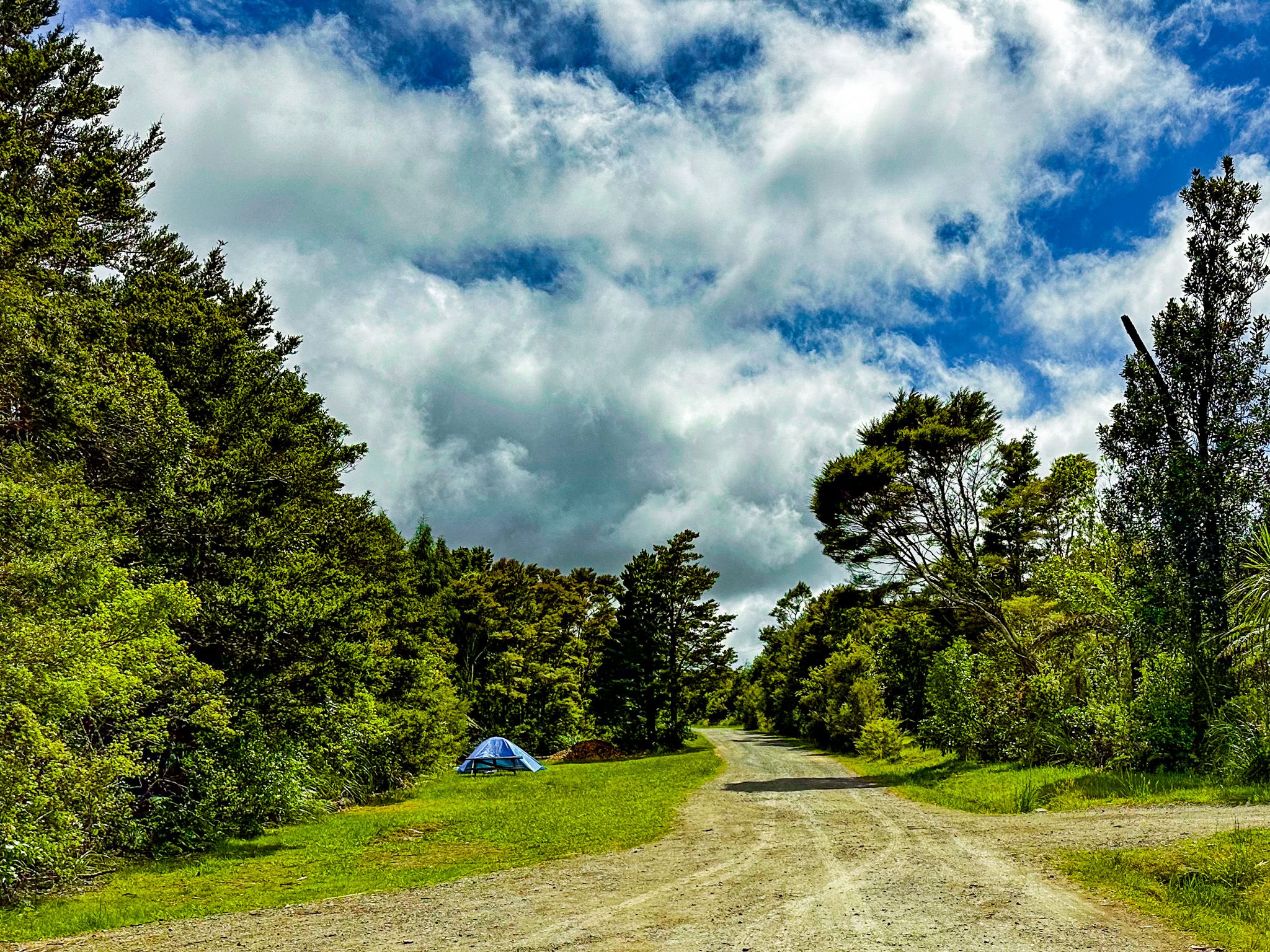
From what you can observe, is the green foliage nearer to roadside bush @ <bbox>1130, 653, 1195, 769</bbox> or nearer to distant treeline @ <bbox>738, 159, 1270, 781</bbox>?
distant treeline @ <bbox>738, 159, 1270, 781</bbox>

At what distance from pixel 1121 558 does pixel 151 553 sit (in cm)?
2357

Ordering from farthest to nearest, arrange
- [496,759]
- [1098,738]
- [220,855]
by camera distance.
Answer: [496,759], [1098,738], [220,855]

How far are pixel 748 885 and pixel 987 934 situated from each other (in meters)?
3.13

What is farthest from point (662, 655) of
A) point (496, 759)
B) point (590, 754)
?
point (496, 759)

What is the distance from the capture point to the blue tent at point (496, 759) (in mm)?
34906

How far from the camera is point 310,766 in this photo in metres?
19.8

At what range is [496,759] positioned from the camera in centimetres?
3519

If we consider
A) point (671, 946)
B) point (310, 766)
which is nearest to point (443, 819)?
point (310, 766)

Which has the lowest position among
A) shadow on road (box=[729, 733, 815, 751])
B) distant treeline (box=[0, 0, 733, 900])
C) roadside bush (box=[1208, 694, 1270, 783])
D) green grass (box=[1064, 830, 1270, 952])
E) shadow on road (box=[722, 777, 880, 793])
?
shadow on road (box=[729, 733, 815, 751])

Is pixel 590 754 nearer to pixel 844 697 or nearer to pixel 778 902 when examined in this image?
pixel 844 697

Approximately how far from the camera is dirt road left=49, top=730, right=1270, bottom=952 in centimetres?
724

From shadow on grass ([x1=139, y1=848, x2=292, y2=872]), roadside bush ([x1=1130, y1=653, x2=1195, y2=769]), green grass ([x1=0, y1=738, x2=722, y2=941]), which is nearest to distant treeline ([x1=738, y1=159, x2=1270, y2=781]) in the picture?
roadside bush ([x1=1130, y1=653, x2=1195, y2=769])

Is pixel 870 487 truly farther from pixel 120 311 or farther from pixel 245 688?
pixel 120 311

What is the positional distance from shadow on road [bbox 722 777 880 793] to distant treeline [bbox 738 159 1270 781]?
3.58m
